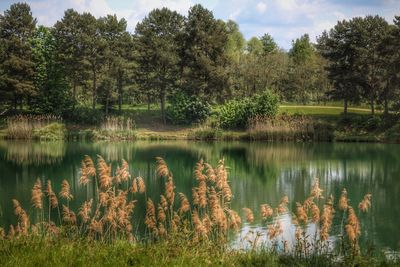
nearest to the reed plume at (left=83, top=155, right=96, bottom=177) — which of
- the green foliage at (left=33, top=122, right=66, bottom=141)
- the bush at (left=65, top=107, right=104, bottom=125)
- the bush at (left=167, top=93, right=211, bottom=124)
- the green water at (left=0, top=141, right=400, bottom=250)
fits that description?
the green water at (left=0, top=141, right=400, bottom=250)

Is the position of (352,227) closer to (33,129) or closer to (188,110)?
(33,129)

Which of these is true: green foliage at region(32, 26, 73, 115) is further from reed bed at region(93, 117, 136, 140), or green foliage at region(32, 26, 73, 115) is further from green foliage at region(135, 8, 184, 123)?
green foliage at region(135, 8, 184, 123)

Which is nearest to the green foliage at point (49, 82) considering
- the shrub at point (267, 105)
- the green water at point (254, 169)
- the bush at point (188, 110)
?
the green water at point (254, 169)

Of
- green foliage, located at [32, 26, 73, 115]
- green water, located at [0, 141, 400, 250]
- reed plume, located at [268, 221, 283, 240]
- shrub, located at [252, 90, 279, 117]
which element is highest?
green foliage, located at [32, 26, 73, 115]

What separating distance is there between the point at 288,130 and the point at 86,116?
21.2 meters

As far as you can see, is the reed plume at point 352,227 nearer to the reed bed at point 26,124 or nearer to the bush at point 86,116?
the reed bed at point 26,124

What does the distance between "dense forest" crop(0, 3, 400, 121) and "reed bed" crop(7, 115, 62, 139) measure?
6.43ft

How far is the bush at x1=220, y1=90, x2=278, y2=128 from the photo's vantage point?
165ft

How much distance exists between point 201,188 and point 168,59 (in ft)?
147

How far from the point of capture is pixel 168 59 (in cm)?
5403

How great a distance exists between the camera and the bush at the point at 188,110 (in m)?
54.1

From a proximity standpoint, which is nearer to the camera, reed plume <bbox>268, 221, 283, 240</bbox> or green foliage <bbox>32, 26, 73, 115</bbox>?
reed plume <bbox>268, 221, 283, 240</bbox>

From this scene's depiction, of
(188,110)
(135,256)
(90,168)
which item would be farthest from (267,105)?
(135,256)

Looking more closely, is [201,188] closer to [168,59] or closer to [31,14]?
[168,59]
